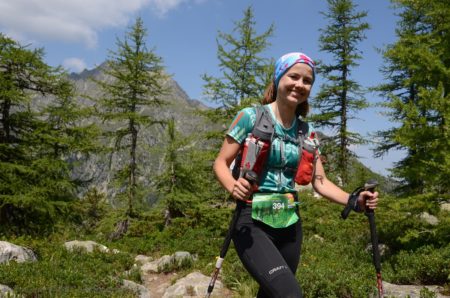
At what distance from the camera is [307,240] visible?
42.4ft

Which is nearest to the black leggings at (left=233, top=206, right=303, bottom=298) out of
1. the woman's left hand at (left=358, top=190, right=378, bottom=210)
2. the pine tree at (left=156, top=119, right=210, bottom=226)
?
the woman's left hand at (left=358, top=190, right=378, bottom=210)

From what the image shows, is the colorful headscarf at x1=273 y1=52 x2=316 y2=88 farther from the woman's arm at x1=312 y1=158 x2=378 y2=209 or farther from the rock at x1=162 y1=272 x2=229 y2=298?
the rock at x1=162 y1=272 x2=229 y2=298

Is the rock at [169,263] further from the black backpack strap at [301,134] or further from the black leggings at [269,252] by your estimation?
the black backpack strap at [301,134]

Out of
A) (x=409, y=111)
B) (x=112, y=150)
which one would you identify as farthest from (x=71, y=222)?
(x=409, y=111)

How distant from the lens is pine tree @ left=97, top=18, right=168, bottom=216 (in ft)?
57.6

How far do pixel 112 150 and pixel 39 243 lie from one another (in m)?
6.94

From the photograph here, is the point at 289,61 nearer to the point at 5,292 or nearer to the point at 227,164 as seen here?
the point at 227,164

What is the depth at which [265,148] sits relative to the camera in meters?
2.88

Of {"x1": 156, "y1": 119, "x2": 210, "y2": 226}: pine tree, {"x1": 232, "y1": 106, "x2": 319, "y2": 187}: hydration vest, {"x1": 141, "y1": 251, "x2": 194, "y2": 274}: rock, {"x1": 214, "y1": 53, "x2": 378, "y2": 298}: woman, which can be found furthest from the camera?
{"x1": 156, "y1": 119, "x2": 210, "y2": 226}: pine tree

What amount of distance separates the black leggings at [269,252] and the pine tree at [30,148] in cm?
1585

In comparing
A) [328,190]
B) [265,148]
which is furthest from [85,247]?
[265,148]

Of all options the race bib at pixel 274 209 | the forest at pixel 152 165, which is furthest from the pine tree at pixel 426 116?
the race bib at pixel 274 209

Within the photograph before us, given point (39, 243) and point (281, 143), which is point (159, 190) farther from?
point (281, 143)

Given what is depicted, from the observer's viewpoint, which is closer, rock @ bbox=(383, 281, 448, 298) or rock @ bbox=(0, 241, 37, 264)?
rock @ bbox=(383, 281, 448, 298)
